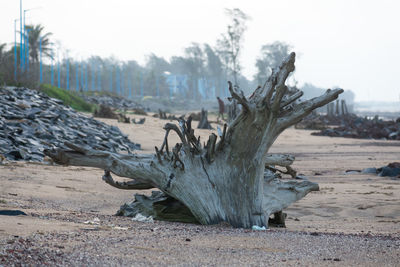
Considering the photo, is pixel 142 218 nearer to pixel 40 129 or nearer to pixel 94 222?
pixel 94 222

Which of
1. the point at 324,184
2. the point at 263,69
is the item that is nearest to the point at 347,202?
the point at 324,184

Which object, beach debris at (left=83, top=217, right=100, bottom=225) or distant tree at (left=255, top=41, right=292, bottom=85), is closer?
beach debris at (left=83, top=217, right=100, bottom=225)

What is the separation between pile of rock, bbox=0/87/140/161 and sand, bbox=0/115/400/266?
8.69 feet

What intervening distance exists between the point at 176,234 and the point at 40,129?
830cm

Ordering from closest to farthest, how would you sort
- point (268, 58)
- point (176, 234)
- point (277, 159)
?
1. point (176, 234)
2. point (277, 159)
3. point (268, 58)

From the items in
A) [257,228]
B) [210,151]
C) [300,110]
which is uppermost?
[300,110]

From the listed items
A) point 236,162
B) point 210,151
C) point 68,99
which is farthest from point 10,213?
point 68,99

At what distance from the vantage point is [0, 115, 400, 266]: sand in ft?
8.70

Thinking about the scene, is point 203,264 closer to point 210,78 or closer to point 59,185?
point 59,185

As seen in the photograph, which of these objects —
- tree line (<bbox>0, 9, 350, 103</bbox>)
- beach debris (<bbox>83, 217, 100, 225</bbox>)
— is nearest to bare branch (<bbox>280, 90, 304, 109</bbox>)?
beach debris (<bbox>83, 217, 100, 225</bbox>)

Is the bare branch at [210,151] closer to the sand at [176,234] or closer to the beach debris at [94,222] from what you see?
the sand at [176,234]

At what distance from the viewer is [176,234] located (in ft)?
11.4

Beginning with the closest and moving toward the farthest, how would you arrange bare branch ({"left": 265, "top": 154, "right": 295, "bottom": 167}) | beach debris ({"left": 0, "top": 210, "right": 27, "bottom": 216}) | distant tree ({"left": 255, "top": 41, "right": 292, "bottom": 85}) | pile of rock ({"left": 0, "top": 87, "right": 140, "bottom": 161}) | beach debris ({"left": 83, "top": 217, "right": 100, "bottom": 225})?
1. beach debris ({"left": 0, "top": 210, "right": 27, "bottom": 216})
2. beach debris ({"left": 83, "top": 217, "right": 100, "bottom": 225})
3. bare branch ({"left": 265, "top": 154, "right": 295, "bottom": 167})
4. pile of rock ({"left": 0, "top": 87, "right": 140, "bottom": 161})
5. distant tree ({"left": 255, "top": 41, "right": 292, "bottom": 85})

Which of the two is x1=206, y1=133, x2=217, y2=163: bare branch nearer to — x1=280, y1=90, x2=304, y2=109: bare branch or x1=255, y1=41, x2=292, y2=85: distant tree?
x1=280, y1=90, x2=304, y2=109: bare branch
